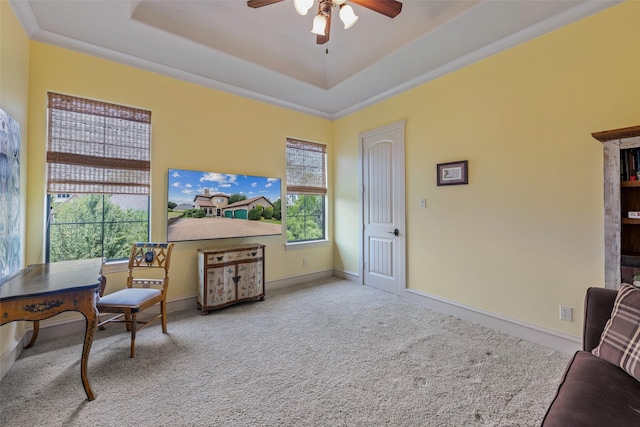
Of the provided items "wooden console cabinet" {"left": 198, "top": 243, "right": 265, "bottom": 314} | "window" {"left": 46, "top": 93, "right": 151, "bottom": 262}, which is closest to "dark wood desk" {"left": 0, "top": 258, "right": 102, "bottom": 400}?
"window" {"left": 46, "top": 93, "right": 151, "bottom": 262}

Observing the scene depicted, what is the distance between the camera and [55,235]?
2.70m

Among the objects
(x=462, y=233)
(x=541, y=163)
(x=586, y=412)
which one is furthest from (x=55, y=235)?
(x=541, y=163)

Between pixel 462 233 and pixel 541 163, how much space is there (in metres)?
0.99

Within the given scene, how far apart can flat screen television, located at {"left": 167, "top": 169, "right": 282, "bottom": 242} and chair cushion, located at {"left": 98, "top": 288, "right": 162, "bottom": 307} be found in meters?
0.79

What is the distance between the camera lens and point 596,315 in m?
1.50

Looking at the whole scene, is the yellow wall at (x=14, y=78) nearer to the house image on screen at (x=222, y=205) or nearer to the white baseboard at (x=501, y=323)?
the house image on screen at (x=222, y=205)

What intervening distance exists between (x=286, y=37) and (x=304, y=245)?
114 inches

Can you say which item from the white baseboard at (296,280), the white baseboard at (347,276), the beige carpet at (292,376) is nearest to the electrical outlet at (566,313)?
the beige carpet at (292,376)

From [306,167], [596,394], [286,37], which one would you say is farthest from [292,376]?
[286,37]

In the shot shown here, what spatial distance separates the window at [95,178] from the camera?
8.70 ft

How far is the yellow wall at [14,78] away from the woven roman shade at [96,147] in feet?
0.71

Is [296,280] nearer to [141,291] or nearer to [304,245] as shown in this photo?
[304,245]

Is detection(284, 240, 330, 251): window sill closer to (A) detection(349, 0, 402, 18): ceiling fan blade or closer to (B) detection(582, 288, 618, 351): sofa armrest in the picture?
(A) detection(349, 0, 402, 18): ceiling fan blade

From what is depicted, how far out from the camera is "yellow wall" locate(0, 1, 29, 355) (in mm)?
1994
